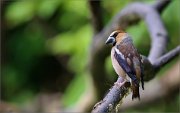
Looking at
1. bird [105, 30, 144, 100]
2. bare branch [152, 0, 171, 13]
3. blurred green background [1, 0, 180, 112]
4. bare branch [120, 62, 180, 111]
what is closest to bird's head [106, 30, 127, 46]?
bird [105, 30, 144, 100]

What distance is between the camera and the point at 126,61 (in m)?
0.66

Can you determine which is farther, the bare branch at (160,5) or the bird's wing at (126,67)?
the bare branch at (160,5)

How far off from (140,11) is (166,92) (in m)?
0.45

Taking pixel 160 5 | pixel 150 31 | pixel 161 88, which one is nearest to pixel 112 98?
pixel 150 31

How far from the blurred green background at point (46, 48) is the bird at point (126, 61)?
130cm

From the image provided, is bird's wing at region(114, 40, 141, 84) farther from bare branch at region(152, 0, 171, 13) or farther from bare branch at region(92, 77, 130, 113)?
bare branch at region(152, 0, 171, 13)

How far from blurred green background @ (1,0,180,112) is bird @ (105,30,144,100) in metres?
1.30

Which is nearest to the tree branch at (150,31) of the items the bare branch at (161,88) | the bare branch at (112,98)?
the bare branch at (112,98)

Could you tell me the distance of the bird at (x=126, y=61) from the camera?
0.66 m

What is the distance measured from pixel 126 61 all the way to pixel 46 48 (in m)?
1.98

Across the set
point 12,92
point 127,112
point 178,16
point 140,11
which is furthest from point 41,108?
point 140,11

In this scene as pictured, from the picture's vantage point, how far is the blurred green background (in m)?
2.19

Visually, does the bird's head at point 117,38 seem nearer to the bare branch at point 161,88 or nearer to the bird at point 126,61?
the bird at point 126,61

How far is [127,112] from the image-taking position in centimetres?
205
